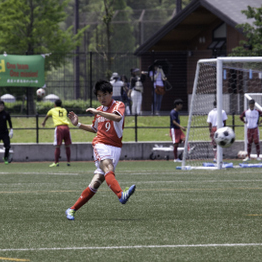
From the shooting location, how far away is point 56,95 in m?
25.5

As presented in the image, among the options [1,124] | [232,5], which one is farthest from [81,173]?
[232,5]

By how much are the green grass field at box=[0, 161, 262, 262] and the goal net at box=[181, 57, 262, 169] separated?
3857 mm

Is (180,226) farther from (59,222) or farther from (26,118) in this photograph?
(26,118)

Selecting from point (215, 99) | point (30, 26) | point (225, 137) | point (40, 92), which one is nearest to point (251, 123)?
point (215, 99)

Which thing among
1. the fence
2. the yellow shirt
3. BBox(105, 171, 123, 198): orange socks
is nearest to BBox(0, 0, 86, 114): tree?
the fence

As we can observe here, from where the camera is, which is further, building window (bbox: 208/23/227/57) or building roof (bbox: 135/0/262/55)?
building window (bbox: 208/23/227/57)

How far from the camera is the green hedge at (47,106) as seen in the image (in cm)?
2379

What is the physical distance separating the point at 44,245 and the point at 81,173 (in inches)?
366

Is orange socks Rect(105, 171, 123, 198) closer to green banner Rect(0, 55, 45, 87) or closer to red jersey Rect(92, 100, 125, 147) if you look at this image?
red jersey Rect(92, 100, 125, 147)

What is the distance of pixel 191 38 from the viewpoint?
3441 cm

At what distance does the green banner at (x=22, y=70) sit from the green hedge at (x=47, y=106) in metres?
1.54

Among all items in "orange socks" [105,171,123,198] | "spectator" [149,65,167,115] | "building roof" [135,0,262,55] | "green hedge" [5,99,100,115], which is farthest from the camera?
"building roof" [135,0,262,55]

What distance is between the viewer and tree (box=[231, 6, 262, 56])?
2475cm

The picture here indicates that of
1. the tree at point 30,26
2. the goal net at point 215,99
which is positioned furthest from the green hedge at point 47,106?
the tree at point 30,26
